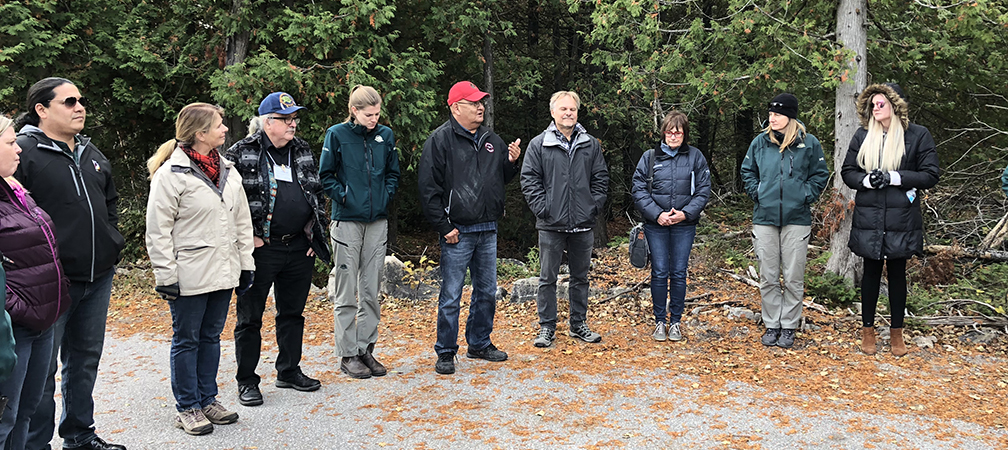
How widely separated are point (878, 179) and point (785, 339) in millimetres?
1559

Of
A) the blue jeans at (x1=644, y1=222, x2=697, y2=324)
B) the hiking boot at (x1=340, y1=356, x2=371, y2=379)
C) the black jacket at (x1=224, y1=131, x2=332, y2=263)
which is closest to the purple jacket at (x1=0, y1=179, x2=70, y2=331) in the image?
the black jacket at (x1=224, y1=131, x2=332, y2=263)

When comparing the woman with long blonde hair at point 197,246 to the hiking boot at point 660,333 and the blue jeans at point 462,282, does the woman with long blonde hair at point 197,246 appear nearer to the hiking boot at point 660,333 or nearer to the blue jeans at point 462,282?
the blue jeans at point 462,282

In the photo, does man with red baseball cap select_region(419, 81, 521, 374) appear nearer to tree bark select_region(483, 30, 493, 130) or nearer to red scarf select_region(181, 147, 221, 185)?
red scarf select_region(181, 147, 221, 185)

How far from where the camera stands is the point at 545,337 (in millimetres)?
6133

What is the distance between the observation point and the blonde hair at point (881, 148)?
18.4ft

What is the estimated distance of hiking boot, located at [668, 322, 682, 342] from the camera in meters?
6.27

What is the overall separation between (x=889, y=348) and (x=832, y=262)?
72.8 inches

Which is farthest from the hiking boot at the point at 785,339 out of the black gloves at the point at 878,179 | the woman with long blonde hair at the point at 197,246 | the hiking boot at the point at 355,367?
the woman with long blonde hair at the point at 197,246

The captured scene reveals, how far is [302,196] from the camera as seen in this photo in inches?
186

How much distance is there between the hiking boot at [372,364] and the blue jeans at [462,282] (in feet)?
1.50

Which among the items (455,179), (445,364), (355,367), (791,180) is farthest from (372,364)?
(791,180)

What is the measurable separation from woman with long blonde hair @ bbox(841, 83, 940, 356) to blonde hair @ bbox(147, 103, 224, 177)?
4960mm

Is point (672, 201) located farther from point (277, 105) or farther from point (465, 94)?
point (277, 105)

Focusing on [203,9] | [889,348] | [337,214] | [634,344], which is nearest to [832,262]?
[889,348]
